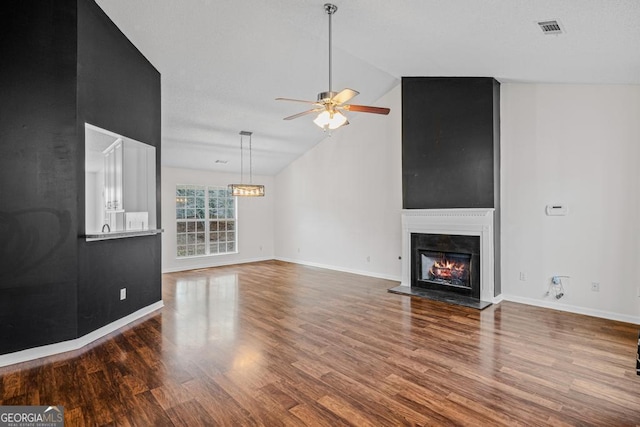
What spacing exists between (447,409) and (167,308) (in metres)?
3.97

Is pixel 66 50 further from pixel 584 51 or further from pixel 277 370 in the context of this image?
pixel 584 51

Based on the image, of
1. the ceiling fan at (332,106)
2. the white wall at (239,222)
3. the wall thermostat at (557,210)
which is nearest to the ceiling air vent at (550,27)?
the ceiling fan at (332,106)

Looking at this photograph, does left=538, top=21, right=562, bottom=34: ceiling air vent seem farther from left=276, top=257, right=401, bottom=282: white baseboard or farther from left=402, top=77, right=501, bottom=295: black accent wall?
left=276, top=257, right=401, bottom=282: white baseboard

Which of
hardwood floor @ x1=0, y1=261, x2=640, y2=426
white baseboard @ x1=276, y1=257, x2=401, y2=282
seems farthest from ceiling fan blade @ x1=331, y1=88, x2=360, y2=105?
white baseboard @ x1=276, y1=257, x2=401, y2=282

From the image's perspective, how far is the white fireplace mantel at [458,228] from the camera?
5.05m

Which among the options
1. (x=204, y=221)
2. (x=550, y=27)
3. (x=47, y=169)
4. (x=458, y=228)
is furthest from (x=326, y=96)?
(x=204, y=221)

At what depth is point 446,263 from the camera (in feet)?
18.3

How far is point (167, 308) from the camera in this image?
4859 millimetres

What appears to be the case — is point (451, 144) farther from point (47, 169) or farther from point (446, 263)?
point (47, 169)

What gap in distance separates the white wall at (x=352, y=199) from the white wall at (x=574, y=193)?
2.05 m

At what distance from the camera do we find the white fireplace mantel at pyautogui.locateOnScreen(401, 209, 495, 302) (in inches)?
199

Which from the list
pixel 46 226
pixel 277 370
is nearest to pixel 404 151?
pixel 277 370

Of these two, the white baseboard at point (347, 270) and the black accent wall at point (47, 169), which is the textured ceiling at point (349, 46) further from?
the white baseboard at point (347, 270)

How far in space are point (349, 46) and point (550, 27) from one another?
2300 millimetres
